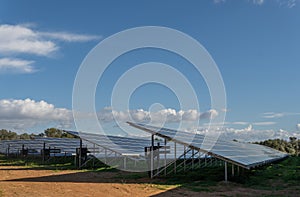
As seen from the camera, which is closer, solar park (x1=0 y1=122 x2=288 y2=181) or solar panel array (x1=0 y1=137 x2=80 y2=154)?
solar park (x1=0 y1=122 x2=288 y2=181)

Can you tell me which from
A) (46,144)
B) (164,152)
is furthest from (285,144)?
(164,152)

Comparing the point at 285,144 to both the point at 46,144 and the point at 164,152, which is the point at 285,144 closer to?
the point at 46,144

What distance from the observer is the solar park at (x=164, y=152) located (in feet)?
49.2

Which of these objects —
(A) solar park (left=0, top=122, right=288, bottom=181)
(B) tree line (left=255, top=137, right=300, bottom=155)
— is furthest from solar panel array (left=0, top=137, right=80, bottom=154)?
(B) tree line (left=255, top=137, right=300, bottom=155)

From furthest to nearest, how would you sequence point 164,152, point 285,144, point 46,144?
point 285,144, point 46,144, point 164,152

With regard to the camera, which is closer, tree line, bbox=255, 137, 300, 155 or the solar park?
the solar park

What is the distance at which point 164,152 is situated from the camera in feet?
55.7

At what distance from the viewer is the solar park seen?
1500 centimetres

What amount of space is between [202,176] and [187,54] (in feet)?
19.6

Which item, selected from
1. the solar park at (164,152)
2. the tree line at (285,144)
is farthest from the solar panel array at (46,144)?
the tree line at (285,144)

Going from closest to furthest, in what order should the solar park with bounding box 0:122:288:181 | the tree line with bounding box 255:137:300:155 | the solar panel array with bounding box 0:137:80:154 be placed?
1. the solar park with bounding box 0:122:288:181
2. the solar panel array with bounding box 0:137:80:154
3. the tree line with bounding box 255:137:300:155

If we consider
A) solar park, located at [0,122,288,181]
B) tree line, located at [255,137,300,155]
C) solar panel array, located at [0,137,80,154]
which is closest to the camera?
solar park, located at [0,122,288,181]

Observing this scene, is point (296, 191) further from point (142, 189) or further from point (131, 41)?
point (131, 41)

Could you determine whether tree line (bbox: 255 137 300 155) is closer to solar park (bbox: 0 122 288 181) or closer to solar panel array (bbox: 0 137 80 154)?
solar park (bbox: 0 122 288 181)
